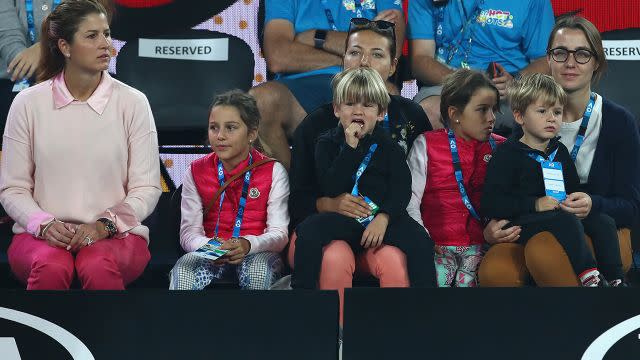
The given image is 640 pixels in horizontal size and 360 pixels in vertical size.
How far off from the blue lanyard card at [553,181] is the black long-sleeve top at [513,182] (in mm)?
31

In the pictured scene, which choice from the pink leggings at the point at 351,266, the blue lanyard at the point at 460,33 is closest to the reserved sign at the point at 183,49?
the blue lanyard at the point at 460,33

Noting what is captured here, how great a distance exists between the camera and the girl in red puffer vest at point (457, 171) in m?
3.93

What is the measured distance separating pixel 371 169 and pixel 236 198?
1.89ft

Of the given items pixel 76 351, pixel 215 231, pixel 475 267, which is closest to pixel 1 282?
pixel 215 231

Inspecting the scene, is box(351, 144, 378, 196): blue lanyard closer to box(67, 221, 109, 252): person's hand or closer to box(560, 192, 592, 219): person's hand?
box(560, 192, 592, 219): person's hand

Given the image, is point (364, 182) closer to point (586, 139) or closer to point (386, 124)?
point (386, 124)

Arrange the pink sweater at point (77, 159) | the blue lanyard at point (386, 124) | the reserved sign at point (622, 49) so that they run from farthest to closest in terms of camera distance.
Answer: the reserved sign at point (622, 49) → the blue lanyard at point (386, 124) → the pink sweater at point (77, 159)

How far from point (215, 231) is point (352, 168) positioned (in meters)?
0.62

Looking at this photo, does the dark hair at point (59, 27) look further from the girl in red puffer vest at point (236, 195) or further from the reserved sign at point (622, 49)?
the reserved sign at point (622, 49)

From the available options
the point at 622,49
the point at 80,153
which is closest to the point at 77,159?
the point at 80,153

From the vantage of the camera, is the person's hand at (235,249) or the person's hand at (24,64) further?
the person's hand at (24,64)

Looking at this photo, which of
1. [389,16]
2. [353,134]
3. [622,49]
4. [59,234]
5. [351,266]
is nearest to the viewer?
[59,234]

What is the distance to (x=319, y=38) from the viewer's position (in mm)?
4742

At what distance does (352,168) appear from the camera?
3734 mm
